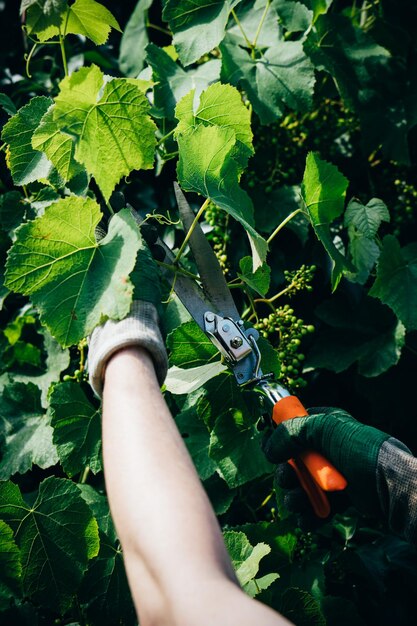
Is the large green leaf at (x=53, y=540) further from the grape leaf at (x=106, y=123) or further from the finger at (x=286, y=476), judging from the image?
the grape leaf at (x=106, y=123)

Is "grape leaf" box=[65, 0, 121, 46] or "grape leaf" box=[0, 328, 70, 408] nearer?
"grape leaf" box=[65, 0, 121, 46]

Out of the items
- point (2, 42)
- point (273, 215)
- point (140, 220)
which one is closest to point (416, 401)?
point (273, 215)

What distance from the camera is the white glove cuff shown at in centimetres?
89

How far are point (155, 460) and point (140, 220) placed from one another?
1.80 feet

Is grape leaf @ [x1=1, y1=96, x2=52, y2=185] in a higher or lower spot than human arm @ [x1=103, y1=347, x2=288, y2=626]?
higher

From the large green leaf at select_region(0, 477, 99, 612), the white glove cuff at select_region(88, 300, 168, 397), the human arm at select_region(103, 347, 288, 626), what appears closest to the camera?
the human arm at select_region(103, 347, 288, 626)

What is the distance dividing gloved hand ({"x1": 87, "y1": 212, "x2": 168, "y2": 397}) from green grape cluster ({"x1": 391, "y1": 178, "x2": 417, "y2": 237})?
2.83ft

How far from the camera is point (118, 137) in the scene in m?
Answer: 1.07

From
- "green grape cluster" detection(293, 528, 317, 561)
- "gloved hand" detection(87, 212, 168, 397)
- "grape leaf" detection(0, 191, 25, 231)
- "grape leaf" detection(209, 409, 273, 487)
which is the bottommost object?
"green grape cluster" detection(293, 528, 317, 561)

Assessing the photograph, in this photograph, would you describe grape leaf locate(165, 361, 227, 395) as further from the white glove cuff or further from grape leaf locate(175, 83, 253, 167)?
grape leaf locate(175, 83, 253, 167)

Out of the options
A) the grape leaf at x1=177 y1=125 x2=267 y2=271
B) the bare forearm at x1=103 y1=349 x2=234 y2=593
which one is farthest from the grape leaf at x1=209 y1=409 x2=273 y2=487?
the bare forearm at x1=103 y1=349 x2=234 y2=593

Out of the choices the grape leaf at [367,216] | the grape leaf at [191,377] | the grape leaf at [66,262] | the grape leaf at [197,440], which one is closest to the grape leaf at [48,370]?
the grape leaf at [197,440]

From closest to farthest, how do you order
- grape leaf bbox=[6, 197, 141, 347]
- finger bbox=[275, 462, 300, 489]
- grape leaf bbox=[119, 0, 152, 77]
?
grape leaf bbox=[6, 197, 141, 347], finger bbox=[275, 462, 300, 489], grape leaf bbox=[119, 0, 152, 77]

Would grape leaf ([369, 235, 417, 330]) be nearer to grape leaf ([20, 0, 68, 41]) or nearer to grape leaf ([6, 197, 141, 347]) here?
grape leaf ([6, 197, 141, 347])
